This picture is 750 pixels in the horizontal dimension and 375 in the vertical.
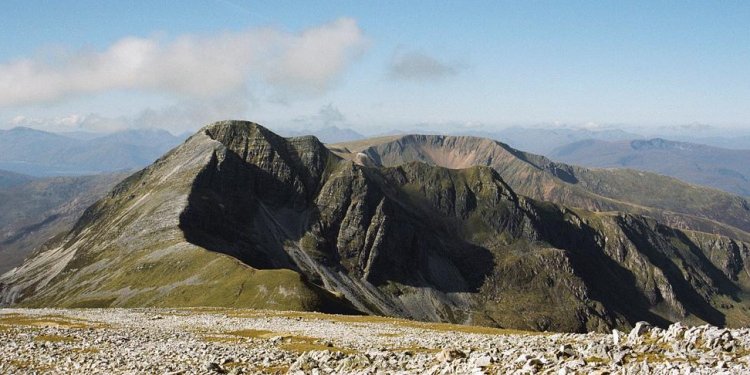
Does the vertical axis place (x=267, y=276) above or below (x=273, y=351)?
below

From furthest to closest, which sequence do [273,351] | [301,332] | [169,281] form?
1. [169,281]
2. [301,332]
3. [273,351]

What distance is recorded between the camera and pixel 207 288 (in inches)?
6147

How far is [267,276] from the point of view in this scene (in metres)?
154

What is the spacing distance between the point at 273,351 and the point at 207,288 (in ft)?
409

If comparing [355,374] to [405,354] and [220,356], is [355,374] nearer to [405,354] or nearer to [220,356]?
[405,354]

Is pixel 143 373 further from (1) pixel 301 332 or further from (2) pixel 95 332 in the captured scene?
(1) pixel 301 332

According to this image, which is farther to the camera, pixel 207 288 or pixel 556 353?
pixel 207 288

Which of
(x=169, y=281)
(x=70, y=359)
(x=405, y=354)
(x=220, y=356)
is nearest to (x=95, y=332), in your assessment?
(x=70, y=359)

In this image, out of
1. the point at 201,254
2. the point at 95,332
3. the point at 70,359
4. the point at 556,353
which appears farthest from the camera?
the point at 201,254

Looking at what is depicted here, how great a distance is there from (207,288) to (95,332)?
108m

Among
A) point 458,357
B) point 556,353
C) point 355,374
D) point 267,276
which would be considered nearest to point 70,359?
point 355,374

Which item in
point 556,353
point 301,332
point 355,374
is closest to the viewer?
point 556,353

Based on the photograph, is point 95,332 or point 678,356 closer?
point 678,356

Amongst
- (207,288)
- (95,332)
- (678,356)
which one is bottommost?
(207,288)
